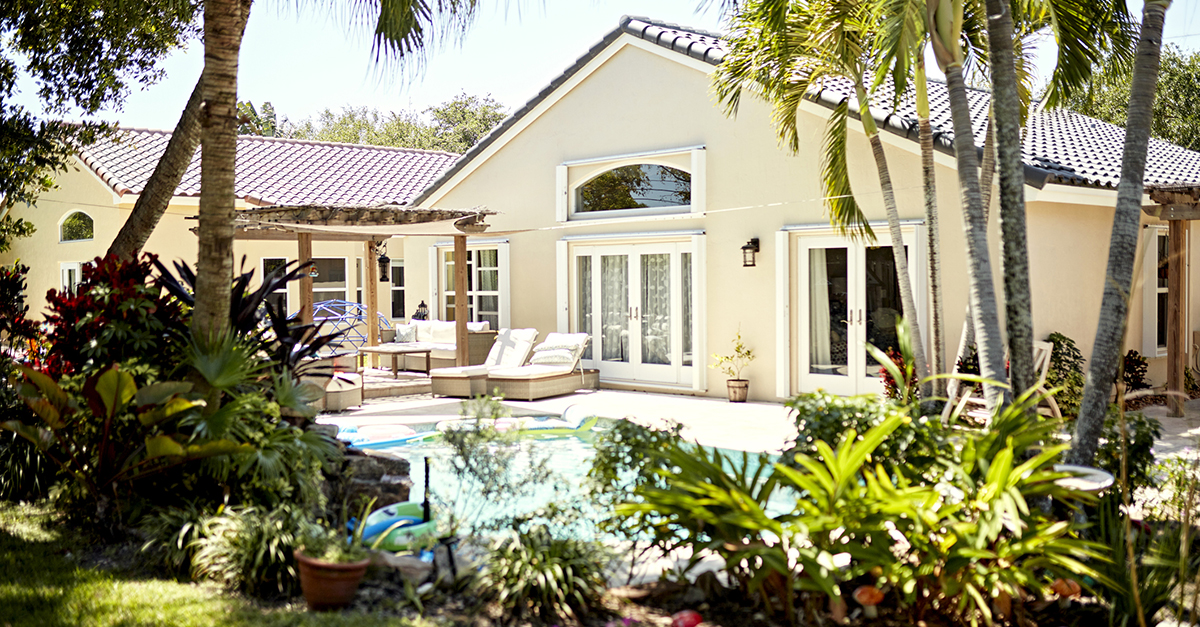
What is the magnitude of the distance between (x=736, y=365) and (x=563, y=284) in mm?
Answer: 3490

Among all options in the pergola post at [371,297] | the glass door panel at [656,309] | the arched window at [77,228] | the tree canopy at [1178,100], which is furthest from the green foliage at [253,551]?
the tree canopy at [1178,100]

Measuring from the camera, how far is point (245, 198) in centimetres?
1855

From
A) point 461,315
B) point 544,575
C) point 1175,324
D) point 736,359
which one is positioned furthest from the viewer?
point 461,315

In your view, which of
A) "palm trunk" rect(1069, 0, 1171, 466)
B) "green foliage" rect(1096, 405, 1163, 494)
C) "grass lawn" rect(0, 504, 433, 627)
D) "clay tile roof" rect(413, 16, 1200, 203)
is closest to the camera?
"grass lawn" rect(0, 504, 433, 627)

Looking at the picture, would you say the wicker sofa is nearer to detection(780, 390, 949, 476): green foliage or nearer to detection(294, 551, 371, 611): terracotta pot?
detection(780, 390, 949, 476): green foliage

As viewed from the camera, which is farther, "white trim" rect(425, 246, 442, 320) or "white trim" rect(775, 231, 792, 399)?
"white trim" rect(425, 246, 442, 320)

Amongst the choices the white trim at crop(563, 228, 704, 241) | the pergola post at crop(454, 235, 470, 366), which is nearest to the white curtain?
the white trim at crop(563, 228, 704, 241)

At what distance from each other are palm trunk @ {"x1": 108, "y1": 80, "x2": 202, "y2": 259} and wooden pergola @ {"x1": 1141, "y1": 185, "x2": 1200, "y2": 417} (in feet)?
33.2

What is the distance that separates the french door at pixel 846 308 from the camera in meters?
11.3

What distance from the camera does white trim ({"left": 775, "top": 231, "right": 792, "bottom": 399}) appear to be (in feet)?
39.8

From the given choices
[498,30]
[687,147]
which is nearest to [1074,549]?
[498,30]

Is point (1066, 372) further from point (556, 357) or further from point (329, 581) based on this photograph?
point (329, 581)

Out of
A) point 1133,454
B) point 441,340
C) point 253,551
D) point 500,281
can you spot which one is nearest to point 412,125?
point 441,340

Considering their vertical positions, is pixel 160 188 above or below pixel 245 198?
below
